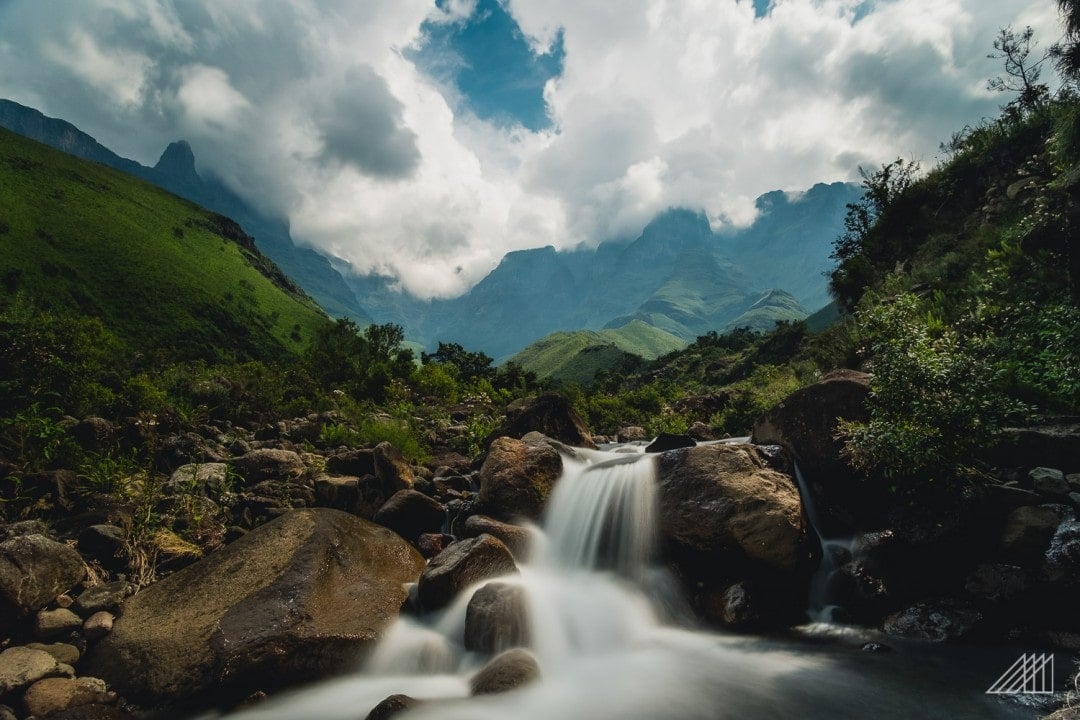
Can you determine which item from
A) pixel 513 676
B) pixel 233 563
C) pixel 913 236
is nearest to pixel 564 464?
pixel 513 676

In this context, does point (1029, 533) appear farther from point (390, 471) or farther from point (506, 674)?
point (390, 471)

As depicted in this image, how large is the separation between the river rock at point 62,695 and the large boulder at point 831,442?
13.3m

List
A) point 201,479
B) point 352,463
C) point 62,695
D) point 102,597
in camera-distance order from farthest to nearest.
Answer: point 352,463
point 201,479
point 102,597
point 62,695

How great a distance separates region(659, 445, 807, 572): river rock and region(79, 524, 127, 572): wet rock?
1099 centimetres

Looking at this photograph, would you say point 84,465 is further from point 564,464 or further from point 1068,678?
point 1068,678

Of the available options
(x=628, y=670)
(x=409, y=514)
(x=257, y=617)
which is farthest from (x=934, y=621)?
(x=257, y=617)

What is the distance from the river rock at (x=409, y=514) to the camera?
1174 cm

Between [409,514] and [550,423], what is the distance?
7.53 m

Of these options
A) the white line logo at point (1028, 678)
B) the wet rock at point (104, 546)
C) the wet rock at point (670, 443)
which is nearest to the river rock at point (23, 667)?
the wet rock at point (104, 546)

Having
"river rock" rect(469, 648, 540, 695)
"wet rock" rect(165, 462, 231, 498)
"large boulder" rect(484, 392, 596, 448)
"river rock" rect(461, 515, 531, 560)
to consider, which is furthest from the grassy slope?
"river rock" rect(469, 648, 540, 695)

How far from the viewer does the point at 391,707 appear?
6.59m

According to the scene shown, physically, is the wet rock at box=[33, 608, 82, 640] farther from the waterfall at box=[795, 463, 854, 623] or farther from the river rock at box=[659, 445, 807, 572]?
the waterfall at box=[795, 463, 854, 623]

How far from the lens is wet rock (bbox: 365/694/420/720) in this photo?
21.3 feet

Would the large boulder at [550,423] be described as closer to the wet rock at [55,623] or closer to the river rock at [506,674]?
the river rock at [506,674]
